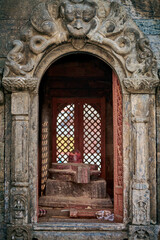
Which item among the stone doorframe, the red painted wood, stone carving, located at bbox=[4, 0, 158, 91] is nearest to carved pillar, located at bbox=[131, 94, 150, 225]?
the stone doorframe

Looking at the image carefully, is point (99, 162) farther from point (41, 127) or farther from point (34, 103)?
point (34, 103)

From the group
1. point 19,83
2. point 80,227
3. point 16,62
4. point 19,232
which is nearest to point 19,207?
point 19,232

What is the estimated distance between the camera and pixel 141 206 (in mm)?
5391

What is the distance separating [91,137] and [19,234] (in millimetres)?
4256

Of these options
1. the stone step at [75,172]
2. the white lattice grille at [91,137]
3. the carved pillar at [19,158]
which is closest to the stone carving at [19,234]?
the carved pillar at [19,158]

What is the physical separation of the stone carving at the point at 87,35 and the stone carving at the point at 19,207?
1991mm

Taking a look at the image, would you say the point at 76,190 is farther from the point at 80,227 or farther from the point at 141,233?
the point at 141,233

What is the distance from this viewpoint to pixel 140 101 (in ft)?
18.1

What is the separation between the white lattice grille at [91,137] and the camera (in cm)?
927

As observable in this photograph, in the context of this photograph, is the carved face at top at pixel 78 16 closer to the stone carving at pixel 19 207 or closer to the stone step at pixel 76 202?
the stone carving at pixel 19 207

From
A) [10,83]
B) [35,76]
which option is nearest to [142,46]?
[35,76]

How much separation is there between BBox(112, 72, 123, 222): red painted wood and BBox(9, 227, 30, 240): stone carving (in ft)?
5.09

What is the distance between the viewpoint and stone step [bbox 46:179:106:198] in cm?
739

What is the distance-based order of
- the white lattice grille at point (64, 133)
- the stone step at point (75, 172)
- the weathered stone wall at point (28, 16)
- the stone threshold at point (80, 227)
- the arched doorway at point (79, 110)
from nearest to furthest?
1. the stone threshold at point (80, 227)
2. the weathered stone wall at point (28, 16)
3. the stone step at point (75, 172)
4. the arched doorway at point (79, 110)
5. the white lattice grille at point (64, 133)
